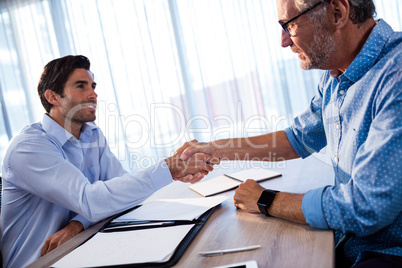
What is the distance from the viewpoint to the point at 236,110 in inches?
150

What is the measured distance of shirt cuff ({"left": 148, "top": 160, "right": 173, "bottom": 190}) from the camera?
4.24 ft

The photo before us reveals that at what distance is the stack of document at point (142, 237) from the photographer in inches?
29.9

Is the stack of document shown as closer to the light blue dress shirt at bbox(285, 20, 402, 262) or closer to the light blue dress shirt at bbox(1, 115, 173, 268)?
the light blue dress shirt at bbox(1, 115, 173, 268)

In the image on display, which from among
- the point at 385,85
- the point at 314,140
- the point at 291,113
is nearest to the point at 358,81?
the point at 385,85

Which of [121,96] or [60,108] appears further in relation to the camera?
[121,96]

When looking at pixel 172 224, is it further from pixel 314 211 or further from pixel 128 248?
pixel 314 211

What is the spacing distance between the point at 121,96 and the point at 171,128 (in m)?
0.79

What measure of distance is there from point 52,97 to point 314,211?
1.68 meters

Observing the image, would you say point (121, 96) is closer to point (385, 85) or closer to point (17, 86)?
point (17, 86)

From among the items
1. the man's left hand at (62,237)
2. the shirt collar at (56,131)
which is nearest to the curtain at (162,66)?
the shirt collar at (56,131)

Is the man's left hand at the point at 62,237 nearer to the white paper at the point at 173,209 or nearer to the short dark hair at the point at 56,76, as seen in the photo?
the white paper at the point at 173,209

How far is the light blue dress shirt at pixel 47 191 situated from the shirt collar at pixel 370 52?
2.57 ft

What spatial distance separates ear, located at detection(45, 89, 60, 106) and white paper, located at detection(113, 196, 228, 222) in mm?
1035

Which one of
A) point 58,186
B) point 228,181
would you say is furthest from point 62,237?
point 228,181
